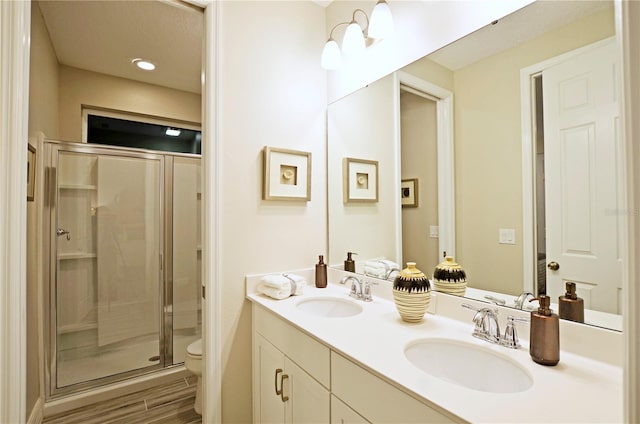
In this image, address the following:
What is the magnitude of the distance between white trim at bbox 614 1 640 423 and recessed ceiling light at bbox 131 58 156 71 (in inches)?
119

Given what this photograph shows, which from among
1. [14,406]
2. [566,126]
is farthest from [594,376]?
→ [14,406]

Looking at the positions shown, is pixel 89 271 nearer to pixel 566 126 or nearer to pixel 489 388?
pixel 489 388

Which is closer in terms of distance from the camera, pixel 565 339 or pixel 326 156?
pixel 565 339

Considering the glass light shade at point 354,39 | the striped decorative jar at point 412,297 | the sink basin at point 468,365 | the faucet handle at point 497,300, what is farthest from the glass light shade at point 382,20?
the sink basin at point 468,365

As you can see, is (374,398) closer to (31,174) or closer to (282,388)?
(282,388)

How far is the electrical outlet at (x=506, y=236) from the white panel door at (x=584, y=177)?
11cm

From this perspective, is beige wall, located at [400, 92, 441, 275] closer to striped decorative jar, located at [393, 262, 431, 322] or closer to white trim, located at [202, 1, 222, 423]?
striped decorative jar, located at [393, 262, 431, 322]

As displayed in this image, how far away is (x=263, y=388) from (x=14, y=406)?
0.92 meters

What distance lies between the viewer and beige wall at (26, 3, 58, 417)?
1.80m

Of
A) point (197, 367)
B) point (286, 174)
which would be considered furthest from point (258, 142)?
point (197, 367)

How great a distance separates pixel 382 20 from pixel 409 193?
840 millimetres

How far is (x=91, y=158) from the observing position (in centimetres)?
237

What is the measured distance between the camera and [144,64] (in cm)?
263

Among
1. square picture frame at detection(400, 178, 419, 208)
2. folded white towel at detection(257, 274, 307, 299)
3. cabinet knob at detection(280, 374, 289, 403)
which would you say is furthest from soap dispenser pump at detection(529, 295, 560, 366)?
folded white towel at detection(257, 274, 307, 299)
